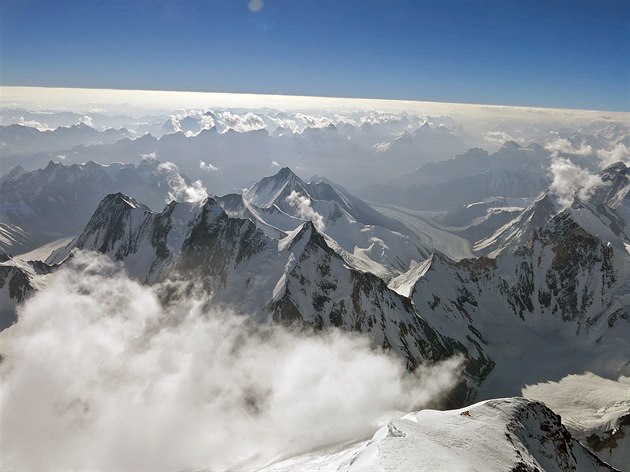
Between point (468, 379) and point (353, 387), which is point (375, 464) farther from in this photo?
point (468, 379)

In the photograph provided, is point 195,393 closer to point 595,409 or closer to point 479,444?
point 479,444

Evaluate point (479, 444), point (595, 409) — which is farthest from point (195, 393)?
point (595, 409)

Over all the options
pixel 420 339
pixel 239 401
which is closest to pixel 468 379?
pixel 420 339

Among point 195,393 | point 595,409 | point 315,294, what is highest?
point 315,294

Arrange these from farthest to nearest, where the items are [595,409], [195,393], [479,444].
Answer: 1. [595,409]
2. [195,393]
3. [479,444]

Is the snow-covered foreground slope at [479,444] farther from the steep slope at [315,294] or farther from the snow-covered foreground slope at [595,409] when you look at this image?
the steep slope at [315,294]

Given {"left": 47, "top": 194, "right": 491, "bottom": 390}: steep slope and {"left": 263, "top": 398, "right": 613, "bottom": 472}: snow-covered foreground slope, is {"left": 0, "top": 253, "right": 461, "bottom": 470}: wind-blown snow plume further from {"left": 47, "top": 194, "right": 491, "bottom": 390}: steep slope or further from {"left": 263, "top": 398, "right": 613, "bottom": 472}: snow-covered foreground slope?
{"left": 263, "top": 398, "right": 613, "bottom": 472}: snow-covered foreground slope
